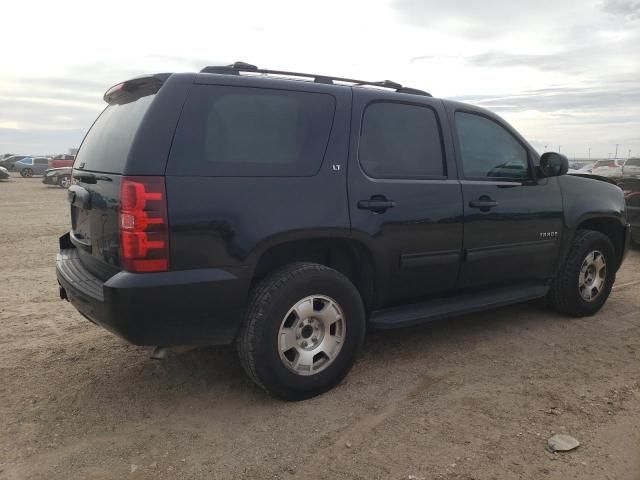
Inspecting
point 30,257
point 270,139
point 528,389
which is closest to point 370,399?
point 528,389

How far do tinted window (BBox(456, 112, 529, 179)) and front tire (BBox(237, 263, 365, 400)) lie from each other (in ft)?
4.95

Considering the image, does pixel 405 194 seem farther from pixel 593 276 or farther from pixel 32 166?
pixel 32 166

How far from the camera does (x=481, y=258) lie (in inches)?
156

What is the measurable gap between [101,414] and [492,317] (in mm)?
3473

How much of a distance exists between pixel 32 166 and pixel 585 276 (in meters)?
39.9

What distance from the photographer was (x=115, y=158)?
2922 millimetres

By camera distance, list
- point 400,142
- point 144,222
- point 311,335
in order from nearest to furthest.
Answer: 1. point 144,222
2. point 311,335
3. point 400,142

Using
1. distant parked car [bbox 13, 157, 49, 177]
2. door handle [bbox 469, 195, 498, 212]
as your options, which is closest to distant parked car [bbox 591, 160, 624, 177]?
door handle [bbox 469, 195, 498, 212]

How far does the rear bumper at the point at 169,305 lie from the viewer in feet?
8.75

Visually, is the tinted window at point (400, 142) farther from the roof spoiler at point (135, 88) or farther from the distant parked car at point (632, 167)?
the distant parked car at point (632, 167)

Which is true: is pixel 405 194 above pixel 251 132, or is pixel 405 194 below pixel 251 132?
below

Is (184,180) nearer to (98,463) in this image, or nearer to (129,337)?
(129,337)

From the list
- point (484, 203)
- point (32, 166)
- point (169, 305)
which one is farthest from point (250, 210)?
point (32, 166)

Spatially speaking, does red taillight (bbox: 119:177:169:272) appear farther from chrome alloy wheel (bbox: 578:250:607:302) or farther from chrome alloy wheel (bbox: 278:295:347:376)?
chrome alloy wheel (bbox: 578:250:607:302)
